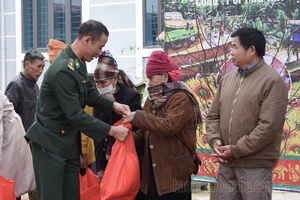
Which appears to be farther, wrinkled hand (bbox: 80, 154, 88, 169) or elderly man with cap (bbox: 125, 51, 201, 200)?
wrinkled hand (bbox: 80, 154, 88, 169)

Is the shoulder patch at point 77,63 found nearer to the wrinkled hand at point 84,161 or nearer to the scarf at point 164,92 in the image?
the scarf at point 164,92

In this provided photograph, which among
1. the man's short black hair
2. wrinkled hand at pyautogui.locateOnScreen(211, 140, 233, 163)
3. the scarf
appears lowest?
wrinkled hand at pyautogui.locateOnScreen(211, 140, 233, 163)

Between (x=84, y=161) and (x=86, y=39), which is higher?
(x=86, y=39)

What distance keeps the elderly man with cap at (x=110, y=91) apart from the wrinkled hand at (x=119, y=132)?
319 mm

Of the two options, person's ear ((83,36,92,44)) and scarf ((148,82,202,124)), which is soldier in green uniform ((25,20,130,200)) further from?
scarf ((148,82,202,124))

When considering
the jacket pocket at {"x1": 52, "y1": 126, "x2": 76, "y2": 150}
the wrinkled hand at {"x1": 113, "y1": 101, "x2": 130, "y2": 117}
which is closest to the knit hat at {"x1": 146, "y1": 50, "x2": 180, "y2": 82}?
the wrinkled hand at {"x1": 113, "y1": 101, "x2": 130, "y2": 117}

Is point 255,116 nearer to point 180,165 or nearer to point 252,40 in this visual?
point 252,40

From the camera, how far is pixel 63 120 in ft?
15.7

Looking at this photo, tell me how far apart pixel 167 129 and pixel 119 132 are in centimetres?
40

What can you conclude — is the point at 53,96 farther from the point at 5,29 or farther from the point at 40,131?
the point at 5,29

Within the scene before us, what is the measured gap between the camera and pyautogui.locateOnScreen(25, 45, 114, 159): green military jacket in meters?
4.64

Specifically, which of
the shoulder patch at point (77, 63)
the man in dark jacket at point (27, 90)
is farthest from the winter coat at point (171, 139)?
the man in dark jacket at point (27, 90)

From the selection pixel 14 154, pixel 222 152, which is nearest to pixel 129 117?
pixel 222 152

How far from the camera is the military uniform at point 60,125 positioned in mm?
4652
